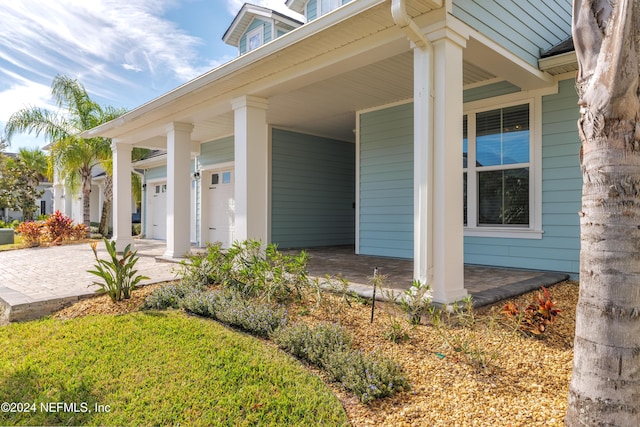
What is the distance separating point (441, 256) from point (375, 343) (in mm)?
1086

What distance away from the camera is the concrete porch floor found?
14.0 ft

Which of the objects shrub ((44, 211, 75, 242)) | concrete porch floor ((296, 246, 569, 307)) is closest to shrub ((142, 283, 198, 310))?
concrete porch floor ((296, 246, 569, 307))

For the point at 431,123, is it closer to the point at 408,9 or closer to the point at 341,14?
the point at 408,9

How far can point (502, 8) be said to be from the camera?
463 centimetres

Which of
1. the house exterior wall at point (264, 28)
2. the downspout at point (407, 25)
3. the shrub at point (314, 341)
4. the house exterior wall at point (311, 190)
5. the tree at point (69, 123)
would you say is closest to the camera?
the shrub at point (314, 341)

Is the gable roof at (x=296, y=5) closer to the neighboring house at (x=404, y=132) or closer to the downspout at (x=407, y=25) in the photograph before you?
the neighboring house at (x=404, y=132)

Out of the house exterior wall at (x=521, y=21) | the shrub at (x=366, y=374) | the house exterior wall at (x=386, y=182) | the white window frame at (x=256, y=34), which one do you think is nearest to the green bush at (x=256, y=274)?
the shrub at (x=366, y=374)

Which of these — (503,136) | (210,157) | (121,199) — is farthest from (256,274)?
(210,157)

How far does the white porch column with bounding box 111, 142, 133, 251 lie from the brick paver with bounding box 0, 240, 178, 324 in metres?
0.55

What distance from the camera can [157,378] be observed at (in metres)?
2.77

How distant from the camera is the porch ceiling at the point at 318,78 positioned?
4.08m

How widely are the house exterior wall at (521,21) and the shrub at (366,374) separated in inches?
129

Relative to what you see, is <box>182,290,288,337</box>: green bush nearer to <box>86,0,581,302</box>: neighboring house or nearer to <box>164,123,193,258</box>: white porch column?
<box>86,0,581,302</box>: neighboring house

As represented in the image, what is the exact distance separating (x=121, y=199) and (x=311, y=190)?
4618 millimetres
